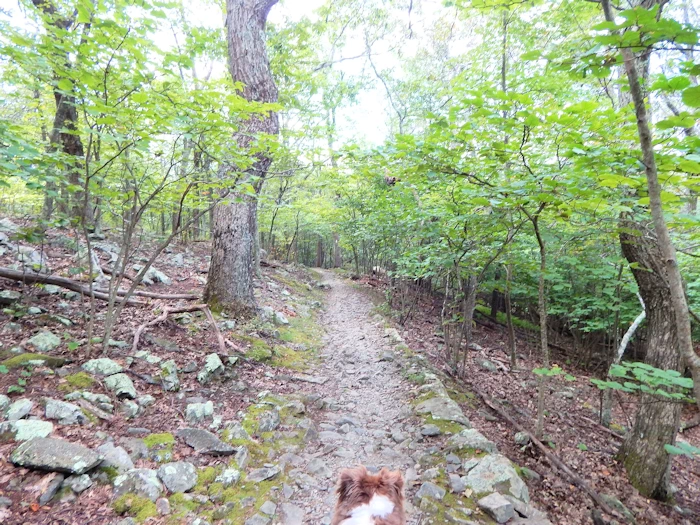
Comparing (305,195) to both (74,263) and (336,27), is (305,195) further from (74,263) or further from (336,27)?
(74,263)

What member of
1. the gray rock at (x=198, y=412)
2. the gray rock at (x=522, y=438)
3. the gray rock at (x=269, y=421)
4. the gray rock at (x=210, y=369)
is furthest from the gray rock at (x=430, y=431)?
the gray rock at (x=210, y=369)

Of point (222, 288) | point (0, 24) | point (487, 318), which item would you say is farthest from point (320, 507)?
point (487, 318)

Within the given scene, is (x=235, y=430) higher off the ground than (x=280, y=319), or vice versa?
(x=280, y=319)

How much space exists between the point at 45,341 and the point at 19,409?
1.47 m

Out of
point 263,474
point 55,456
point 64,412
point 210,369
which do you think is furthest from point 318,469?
point 64,412

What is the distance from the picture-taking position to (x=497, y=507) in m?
2.99

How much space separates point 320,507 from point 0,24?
521 centimetres

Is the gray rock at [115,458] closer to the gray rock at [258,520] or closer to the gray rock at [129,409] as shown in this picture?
the gray rock at [129,409]

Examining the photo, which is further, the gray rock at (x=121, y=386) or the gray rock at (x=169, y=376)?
the gray rock at (x=169, y=376)

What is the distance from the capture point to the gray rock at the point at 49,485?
2254mm

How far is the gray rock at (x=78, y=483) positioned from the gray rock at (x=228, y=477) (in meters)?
0.97

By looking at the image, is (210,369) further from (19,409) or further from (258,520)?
(258,520)

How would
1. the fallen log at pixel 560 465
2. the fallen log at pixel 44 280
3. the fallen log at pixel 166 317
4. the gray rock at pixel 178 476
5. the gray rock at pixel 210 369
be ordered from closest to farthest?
the gray rock at pixel 178 476 → the fallen log at pixel 560 465 → the gray rock at pixel 210 369 → the fallen log at pixel 166 317 → the fallen log at pixel 44 280

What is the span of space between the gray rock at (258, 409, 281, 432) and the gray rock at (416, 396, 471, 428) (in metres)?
1.97
